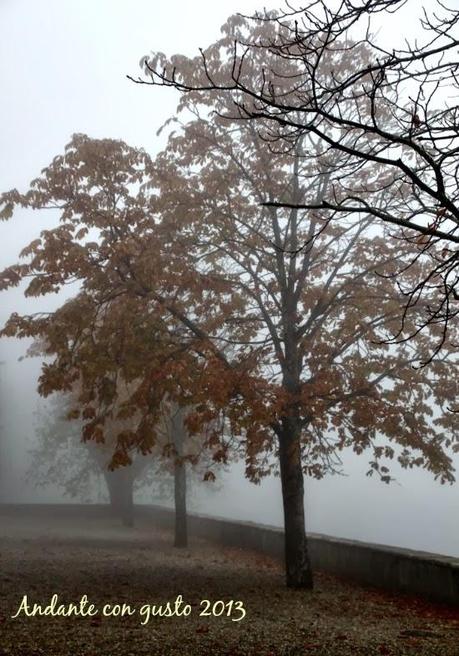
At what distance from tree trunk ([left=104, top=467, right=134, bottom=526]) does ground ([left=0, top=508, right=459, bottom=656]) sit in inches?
377

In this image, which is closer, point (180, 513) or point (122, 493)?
point (180, 513)

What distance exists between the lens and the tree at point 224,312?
9.29m

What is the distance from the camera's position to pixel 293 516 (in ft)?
34.4

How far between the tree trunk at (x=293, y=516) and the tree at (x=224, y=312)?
0.02m

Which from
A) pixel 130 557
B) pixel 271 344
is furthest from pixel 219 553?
pixel 271 344

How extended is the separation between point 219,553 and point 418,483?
88.9 m

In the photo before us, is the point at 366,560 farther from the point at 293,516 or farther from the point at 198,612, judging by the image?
the point at 198,612

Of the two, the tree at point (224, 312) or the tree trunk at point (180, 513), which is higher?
the tree at point (224, 312)

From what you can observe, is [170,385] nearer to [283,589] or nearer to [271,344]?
[271,344]

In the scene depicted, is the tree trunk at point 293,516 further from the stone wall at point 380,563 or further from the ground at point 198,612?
the stone wall at point 380,563

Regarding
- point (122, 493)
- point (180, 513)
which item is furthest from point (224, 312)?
point (122, 493)

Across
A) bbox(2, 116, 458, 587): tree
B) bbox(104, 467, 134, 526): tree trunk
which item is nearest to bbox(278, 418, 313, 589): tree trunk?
bbox(2, 116, 458, 587): tree

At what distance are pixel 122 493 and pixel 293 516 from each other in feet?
58.7

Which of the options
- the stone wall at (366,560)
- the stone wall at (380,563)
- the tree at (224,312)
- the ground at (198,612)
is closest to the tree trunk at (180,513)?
the stone wall at (366,560)
